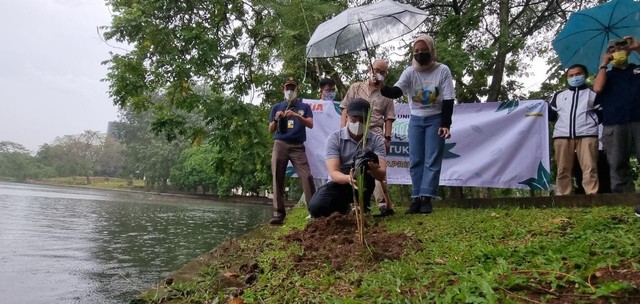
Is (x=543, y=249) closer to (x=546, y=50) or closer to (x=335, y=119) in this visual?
(x=335, y=119)

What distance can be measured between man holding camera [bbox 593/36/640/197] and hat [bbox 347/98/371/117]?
82.8 inches

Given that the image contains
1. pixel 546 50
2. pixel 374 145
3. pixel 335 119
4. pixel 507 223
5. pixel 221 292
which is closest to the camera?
pixel 221 292

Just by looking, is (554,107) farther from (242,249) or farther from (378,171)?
(242,249)

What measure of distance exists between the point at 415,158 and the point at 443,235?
1.35m

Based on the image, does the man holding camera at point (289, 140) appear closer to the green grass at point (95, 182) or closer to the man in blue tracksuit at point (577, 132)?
the man in blue tracksuit at point (577, 132)

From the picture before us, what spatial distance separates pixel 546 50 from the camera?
11.0 metres

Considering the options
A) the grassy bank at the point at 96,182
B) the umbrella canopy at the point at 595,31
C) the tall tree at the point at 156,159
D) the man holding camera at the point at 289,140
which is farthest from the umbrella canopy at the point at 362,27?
the grassy bank at the point at 96,182

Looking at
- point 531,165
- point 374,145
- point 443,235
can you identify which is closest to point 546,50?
point 531,165

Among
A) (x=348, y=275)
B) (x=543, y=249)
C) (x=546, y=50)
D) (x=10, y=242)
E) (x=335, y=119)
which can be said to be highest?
(x=546, y=50)

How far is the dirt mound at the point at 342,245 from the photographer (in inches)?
93.0

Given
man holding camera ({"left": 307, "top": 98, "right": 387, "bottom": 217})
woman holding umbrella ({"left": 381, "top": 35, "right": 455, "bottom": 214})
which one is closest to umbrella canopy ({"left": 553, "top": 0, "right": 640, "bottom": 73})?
woman holding umbrella ({"left": 381, "top": 35, "right": 455, "bottom": 214})

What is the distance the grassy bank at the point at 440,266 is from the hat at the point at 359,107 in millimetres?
855

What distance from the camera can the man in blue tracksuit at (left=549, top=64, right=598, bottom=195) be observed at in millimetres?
4348

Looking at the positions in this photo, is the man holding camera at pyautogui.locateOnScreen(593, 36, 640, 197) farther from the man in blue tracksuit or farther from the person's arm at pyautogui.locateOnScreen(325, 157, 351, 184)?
the person's arm at pyautogui.locateOnScreen(325, 157, 351, 184)
